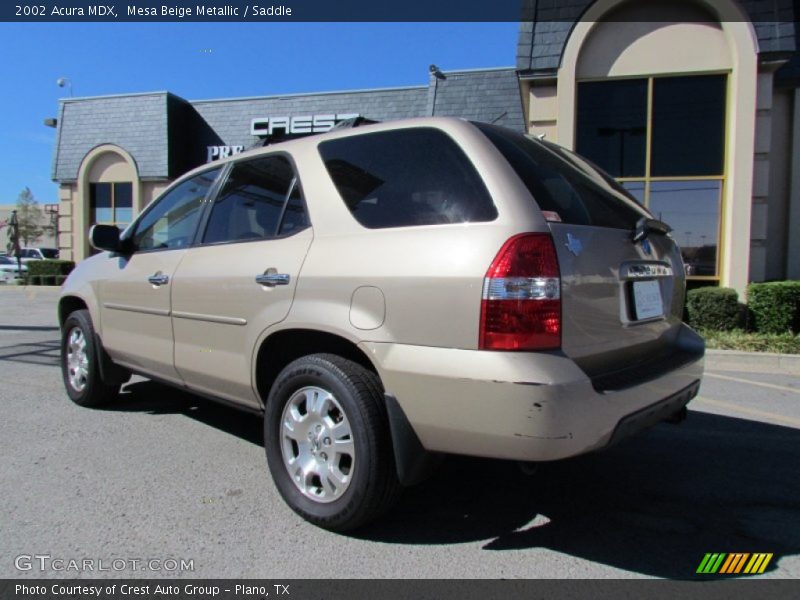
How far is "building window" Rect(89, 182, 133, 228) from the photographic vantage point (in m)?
17.9

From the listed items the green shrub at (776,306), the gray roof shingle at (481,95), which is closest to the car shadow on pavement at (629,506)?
the green shrub at (776,306)

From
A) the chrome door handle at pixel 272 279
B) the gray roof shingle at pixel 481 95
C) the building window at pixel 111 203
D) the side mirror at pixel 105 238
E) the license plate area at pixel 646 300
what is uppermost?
the gray roof shingle at pixel 481 95

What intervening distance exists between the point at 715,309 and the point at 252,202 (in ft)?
24.0

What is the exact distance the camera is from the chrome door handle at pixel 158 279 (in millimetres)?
3717

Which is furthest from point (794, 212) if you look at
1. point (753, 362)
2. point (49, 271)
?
point (49, 271)

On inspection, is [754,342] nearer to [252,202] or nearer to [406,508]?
[406,508]

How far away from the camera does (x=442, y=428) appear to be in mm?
2322

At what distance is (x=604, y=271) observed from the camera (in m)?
2.49

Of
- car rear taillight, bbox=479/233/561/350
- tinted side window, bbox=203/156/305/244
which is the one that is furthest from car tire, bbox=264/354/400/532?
tinted side window, bbox=203/156/305/244

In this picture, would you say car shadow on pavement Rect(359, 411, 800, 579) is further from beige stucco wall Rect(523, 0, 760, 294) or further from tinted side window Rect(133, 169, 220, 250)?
beige stucco wall Rect(523, 0, 760, 294)

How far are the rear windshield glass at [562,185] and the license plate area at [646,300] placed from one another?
11.4 inches

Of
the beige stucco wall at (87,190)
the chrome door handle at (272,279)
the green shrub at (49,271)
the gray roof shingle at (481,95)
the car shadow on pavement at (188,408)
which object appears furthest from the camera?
the green shrub at (49,271)

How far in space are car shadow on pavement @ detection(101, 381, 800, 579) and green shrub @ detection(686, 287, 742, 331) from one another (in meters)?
4.61

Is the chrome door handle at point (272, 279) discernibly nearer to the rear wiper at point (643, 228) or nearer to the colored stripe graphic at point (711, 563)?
the rear wiper at point (643, 228)
